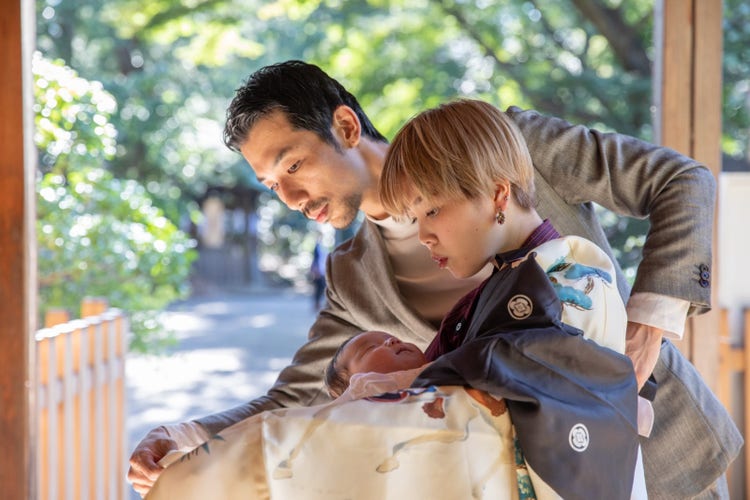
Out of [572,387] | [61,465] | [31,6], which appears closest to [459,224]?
[572,387]

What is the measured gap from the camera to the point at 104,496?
3721 millimetres

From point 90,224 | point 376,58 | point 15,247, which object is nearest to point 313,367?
point 15,247

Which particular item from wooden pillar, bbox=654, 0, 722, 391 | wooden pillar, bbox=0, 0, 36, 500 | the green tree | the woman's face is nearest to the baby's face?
the woman's face

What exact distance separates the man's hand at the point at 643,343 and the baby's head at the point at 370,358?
1.04 ft

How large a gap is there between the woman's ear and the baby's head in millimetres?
290

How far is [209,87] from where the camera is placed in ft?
36.8

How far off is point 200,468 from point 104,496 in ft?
10.2

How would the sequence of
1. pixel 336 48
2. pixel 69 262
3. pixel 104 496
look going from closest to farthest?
pixel 104 496 → pixel 69 262 → pixel 336 48

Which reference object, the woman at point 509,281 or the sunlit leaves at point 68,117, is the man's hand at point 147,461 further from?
the sunlit leaves at point 68,117

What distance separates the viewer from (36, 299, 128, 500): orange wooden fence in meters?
3.09

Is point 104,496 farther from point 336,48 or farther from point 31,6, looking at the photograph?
point 336,48

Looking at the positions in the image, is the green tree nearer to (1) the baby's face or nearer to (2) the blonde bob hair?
(1) the baby's face

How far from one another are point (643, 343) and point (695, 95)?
43.0 inches

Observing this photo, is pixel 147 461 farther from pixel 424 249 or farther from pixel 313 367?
pixel 424 249
